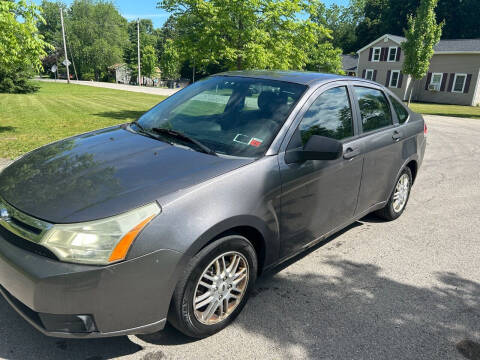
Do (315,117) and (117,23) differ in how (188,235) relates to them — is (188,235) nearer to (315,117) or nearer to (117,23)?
(315,117)

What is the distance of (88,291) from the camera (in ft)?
6.37

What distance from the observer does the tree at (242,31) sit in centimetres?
1322

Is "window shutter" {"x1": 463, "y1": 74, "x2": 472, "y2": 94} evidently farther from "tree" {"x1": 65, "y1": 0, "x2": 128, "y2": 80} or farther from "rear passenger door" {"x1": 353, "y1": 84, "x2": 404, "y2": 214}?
"tree" {"x1": 65, "y1": 0, "x2": 128, "y2": 80}

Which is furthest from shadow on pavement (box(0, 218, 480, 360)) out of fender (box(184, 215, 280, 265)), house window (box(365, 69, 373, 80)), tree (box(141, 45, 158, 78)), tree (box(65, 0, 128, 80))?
tree (box(65, 0, 128, 80))

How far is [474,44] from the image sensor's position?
35750 millimetres

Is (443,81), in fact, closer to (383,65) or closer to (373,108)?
(383,65)

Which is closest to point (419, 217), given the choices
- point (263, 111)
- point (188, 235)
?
point (263, 111)

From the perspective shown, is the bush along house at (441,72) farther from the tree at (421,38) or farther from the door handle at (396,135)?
the door handle at (396,135)

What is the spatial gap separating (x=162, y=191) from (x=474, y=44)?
4293 centimetres

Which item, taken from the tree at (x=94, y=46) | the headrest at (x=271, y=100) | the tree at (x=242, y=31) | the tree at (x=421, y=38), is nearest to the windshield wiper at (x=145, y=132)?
the headrest at (x=271, y=100)

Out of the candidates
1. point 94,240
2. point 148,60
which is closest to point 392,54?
point 94,240

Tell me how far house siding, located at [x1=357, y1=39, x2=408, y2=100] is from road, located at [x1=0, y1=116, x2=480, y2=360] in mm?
38919

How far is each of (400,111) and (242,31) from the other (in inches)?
406

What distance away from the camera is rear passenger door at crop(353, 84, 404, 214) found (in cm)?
371
